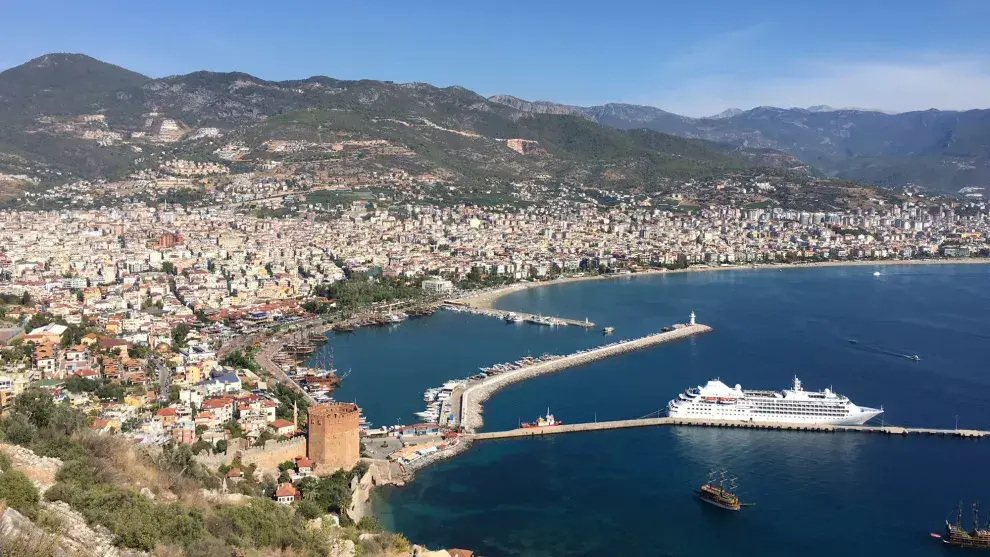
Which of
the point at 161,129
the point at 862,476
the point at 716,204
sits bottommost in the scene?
the point at 862,476

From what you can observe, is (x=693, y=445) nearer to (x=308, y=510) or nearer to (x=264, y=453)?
(x=264, y=453)

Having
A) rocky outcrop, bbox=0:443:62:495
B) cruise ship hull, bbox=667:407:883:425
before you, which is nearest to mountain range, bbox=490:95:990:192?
cruise ship hull, bbox=667:407:883:425

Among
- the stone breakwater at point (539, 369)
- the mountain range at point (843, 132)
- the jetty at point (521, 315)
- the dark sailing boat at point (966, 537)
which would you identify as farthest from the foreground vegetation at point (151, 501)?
the mountain range at point (843, 132)

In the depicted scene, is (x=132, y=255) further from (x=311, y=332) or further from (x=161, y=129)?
(x=161, y=129)

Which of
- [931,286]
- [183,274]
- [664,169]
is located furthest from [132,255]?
[664,169]

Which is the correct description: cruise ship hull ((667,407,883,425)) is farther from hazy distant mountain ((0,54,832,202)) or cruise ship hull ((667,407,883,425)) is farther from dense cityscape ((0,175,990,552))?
hazy distant mountain ((0,54,832,202))

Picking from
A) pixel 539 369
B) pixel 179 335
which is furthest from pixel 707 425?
pixel 179 335
